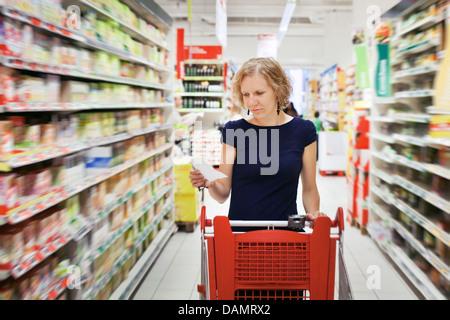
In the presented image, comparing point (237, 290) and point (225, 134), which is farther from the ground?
point (225, 134)

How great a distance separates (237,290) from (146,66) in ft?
11.1

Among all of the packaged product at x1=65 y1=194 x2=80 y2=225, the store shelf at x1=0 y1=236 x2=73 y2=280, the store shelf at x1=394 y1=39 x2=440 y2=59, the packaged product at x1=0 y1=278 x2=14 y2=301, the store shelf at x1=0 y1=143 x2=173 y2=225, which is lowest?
the packaged product at x1=0 y1=278 x2=14 y2=301

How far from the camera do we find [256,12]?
12.9 m

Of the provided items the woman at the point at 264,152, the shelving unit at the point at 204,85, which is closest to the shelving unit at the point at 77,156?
the woman at the point at 264,152

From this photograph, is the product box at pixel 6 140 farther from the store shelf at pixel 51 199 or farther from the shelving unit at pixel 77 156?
the store shelf at pixel 51 199

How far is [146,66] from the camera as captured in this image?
454 cm

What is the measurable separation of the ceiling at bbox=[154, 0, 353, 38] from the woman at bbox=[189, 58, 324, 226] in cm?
1093

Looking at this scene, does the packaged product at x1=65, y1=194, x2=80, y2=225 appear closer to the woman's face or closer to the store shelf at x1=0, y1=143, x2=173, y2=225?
the store shelf at x1=0, y1=143, x2=173, y2=225

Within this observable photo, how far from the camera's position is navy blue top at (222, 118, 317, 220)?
5.67 feet

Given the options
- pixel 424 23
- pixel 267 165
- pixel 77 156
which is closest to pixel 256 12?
pixel 424 23

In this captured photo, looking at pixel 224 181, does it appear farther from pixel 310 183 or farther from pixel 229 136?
pixel 310 183

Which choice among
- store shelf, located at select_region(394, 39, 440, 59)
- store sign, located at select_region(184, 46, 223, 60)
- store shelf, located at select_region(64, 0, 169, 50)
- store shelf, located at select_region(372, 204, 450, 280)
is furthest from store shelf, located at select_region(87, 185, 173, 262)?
store sign, located at select_region(184, 46, 223, 60)

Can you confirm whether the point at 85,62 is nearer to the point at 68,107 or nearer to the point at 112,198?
the point at 68,107
